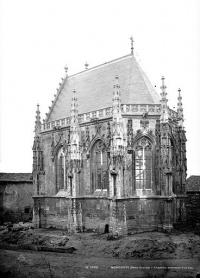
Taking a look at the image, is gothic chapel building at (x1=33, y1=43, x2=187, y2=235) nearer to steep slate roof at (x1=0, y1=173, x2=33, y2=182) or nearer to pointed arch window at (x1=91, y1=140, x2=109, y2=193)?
pointed arch window at (x1=91, y1=140, x2=109, y2=193)

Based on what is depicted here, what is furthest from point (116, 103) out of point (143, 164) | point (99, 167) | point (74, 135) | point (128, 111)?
point (99, 167)

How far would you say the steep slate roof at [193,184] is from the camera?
41.3m

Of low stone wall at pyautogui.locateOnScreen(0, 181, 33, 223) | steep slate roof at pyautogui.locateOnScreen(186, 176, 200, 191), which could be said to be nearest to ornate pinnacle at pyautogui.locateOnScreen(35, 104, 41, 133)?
low stone wall at pyautogui.locateOnScreen(0, 181, 33, 223)

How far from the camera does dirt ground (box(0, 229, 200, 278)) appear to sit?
22094mm

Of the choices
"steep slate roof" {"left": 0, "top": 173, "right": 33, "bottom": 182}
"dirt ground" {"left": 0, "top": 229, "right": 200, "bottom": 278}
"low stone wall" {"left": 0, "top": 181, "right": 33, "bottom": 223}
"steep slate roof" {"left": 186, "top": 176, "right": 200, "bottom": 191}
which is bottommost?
"dirt ground" {"left": 0, "top": 229, "right": 200, "bottom": 278}

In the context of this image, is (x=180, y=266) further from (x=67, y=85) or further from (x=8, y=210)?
(x=8, y=210)

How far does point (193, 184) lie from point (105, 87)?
15040 mm

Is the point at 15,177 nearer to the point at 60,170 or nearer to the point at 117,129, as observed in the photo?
the point at 60,170

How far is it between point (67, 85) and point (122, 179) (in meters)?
15.9

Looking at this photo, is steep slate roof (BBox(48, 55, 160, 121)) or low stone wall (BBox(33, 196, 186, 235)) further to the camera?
steep slate roof (BBox(48, 55, 160, 121))

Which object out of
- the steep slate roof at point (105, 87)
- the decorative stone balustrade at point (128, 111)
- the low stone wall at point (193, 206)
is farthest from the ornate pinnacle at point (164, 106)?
the low stone wall at point (193, 206)

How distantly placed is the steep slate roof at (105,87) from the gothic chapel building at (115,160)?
0.28 feet

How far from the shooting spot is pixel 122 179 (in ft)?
94.9

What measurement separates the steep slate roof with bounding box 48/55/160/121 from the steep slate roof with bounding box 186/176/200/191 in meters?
12.9
